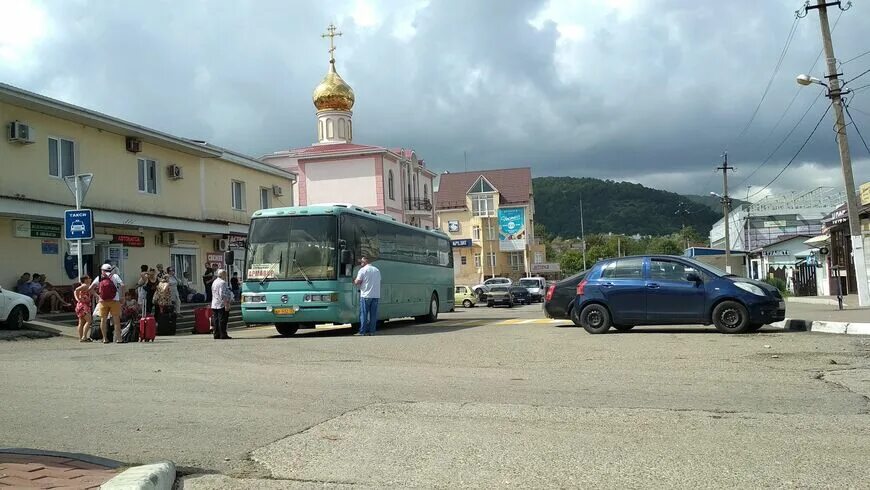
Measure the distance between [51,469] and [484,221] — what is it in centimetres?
7883

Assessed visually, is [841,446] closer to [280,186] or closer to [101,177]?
[101,177]

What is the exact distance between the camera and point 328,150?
187 feet

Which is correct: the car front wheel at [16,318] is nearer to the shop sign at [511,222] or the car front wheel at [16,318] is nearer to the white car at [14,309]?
the white car at [14,309]

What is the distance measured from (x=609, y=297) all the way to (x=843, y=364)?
Result: 5.84 meters

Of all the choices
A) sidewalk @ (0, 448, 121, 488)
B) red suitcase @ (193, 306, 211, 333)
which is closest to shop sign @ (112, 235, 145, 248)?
red suitcase @ (193, 306, 211, 333)

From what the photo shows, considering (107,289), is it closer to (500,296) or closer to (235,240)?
(235,240)

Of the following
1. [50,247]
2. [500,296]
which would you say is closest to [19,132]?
[50,247]

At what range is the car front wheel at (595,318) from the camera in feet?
52.7

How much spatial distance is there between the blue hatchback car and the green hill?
139 metres

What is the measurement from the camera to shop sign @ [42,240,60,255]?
22.3 m

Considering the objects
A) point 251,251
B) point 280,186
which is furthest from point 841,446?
point 280,186

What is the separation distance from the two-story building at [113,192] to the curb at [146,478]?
45.9 ft

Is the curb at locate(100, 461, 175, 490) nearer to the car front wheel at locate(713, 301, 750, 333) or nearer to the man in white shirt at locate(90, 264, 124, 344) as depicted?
the man in white shirt at locate(90, 264, 124, 344)

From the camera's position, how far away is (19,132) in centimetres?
2128
